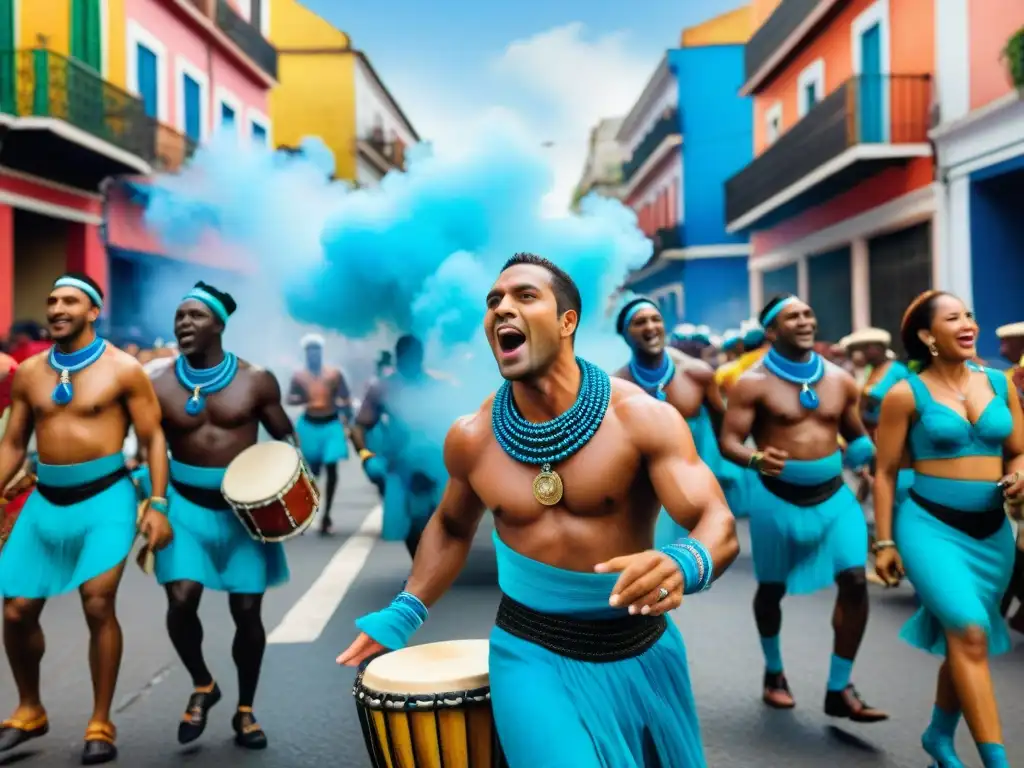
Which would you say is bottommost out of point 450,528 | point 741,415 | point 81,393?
point 450,528

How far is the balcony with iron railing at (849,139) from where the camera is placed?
18.4 m

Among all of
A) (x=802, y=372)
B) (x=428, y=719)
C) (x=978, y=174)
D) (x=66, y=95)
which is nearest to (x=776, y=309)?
(x=802, y=372)

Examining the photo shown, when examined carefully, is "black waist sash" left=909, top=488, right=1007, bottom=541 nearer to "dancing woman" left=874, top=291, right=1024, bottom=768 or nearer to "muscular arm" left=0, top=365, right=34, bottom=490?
"dancing woman" left=874, top=291, right=1024, bottom=768

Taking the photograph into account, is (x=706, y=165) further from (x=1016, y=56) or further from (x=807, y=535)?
(x=807, y=535)

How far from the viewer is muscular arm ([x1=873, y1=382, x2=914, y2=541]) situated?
15.3 ft

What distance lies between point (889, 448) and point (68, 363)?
334cm

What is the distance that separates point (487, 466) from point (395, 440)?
4935mm

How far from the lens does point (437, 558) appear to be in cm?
346

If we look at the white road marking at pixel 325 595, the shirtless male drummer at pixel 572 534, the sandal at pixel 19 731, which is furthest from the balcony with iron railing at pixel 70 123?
the shirtless male drummer at pixel 572 534

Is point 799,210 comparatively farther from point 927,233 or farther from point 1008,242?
point 1008,242

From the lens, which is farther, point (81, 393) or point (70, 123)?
point (70, 123)

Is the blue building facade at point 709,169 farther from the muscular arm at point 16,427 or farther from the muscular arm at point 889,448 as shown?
the muscular arm at point 16,427

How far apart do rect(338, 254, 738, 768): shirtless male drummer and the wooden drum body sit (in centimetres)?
206

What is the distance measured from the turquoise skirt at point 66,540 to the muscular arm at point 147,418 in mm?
167
